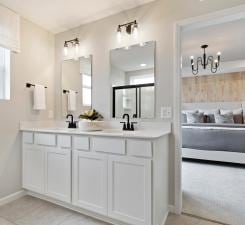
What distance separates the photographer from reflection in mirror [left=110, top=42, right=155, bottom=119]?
2.30 meters

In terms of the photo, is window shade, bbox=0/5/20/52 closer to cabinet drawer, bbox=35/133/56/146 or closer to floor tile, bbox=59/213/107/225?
cabinet drawer, bbox=35/133/56/146

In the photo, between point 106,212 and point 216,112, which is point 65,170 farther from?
point 216,112

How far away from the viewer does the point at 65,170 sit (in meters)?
2.14

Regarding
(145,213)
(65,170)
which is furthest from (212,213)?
(65,170)

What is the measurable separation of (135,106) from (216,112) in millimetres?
4098

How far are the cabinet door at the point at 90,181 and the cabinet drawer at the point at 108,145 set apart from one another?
8cm

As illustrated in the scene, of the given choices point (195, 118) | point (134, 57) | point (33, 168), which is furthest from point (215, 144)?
point (33, 168)

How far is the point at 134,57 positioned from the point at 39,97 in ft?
4.92

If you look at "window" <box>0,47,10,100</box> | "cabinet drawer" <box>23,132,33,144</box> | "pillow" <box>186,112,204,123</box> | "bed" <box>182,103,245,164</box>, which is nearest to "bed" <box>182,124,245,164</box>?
"bed" <box>182,103,245,164</box>

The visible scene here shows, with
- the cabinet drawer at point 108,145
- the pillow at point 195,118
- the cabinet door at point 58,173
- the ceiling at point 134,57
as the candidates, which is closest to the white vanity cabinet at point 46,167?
the cabinet door at point 58,173

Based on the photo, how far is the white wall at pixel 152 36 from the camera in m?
2.10

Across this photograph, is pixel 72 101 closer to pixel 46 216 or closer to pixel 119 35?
pixel 119 35

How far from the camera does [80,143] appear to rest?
2.03 m

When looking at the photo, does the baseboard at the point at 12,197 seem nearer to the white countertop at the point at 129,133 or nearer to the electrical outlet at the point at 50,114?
the white countertop at the point at 129,133
